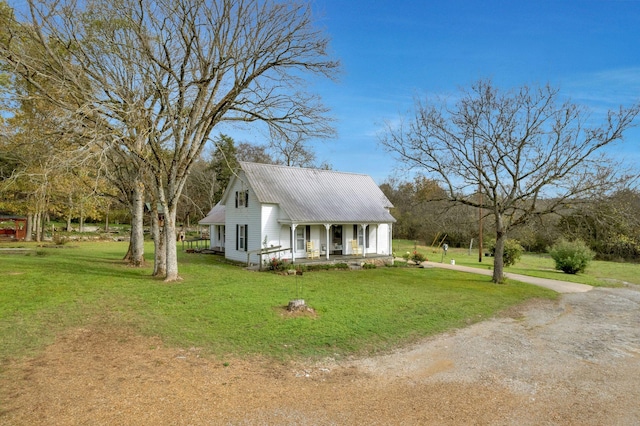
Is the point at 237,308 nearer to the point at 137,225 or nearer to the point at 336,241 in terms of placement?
the point at 137,225

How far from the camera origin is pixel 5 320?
311 inches

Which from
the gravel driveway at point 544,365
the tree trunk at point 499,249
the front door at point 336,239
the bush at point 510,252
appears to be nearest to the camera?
the gravel driveway at point 544,365

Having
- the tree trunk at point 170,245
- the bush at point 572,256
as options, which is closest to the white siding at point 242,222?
the tree trunk at point 170,245

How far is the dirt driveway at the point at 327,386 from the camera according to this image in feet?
15.5

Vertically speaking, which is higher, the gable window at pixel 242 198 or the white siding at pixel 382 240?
the gable window at pixel 242 198

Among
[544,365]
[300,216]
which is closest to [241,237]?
[300,216]

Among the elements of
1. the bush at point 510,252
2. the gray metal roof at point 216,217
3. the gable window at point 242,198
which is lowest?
the bush at point 510,252

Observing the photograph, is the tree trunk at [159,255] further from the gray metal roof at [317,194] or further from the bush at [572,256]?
the bush at [572,256]

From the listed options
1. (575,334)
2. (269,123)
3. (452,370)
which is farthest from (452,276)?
(452,370)

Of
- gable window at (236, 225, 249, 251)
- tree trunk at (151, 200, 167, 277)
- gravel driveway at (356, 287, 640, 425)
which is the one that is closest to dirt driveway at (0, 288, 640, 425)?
gravel driveway at (356, 287, 640, 425)

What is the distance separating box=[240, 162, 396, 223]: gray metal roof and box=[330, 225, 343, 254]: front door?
1.27m

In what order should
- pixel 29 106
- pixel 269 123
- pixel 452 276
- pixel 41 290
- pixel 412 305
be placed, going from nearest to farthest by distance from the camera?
1. pixel 41 290
2. pixel 412 305
3. pixel 269 123
4. pixel 452 276
5. pixel 29 106

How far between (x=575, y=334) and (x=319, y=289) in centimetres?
786

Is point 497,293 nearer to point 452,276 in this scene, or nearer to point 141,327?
Result: point 452,276
